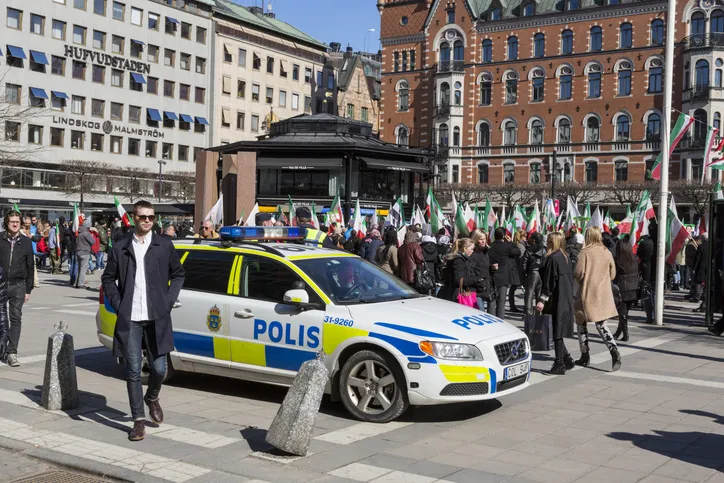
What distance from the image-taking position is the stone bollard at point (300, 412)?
648 centimetres

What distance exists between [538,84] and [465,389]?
63393mm

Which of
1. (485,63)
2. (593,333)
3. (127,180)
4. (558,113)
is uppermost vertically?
(485,63)

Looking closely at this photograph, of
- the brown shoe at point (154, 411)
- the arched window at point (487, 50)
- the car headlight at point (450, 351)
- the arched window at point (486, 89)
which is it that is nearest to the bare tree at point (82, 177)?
the arched window at point (486, 89)

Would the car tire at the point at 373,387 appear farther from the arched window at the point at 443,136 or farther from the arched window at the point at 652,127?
the arched window at the point at 443,136

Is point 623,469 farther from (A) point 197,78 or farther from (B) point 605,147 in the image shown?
(A) point 197,78

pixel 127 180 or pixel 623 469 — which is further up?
pixel 127 180

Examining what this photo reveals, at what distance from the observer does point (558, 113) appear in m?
67.4

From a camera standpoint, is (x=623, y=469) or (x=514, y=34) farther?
(x=514, y=34)

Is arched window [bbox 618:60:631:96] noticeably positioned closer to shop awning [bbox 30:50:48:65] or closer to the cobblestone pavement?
shop awning [bbox 30:50:48:65]

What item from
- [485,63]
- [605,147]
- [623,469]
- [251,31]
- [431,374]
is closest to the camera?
[623,469]

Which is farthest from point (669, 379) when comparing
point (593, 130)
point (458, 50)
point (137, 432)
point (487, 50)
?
point (458, 50)

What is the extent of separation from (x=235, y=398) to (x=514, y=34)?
6447cm

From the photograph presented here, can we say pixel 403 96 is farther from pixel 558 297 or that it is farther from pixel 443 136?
pixel 558 297

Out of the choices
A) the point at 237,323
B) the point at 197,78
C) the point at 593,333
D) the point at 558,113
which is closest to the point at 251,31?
the point at 197,78
